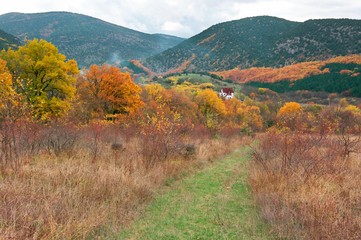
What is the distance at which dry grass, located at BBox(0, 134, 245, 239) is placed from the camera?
4.04 metres

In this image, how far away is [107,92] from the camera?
27.0 meters

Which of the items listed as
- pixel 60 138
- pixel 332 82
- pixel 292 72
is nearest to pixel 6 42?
pixel 60 138

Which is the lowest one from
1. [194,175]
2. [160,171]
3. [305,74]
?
[194,175]

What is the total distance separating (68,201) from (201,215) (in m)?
3.59

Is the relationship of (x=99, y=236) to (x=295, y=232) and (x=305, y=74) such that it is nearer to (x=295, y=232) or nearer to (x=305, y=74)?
(x=295, y=232)

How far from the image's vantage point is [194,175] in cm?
1025

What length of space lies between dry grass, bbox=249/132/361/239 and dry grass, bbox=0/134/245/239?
3793 millimetres

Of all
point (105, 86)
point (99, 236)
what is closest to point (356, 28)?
point (105, 86)

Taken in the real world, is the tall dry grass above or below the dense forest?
below

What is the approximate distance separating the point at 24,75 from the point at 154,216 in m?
25.3

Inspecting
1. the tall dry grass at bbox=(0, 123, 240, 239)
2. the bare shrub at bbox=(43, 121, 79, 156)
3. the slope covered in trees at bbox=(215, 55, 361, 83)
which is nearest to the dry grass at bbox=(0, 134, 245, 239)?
the tall dry grass at bbox=(0, 123, 240, 239)

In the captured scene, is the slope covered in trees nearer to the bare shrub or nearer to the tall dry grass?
the bare shrub

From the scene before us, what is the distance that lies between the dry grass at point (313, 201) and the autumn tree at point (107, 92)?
69.9 feet

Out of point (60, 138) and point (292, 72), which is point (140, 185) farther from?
point (292, 72)
